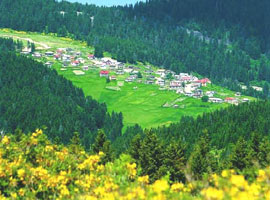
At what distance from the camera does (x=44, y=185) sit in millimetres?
27156

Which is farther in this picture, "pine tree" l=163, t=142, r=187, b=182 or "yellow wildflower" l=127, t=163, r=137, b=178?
"pine tree" l=163, t=142, r=187, b=182

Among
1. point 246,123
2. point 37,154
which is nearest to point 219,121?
point 246,123

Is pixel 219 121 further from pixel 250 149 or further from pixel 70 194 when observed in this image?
pixel 70 194

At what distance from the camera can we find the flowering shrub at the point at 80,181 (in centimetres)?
1822

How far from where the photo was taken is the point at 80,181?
28.1 meters

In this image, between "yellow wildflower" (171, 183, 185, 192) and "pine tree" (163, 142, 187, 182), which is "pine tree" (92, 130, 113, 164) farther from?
"yellow wildflower" (171, 183, 185, 192)

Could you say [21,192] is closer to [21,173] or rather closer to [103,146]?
[21,173]

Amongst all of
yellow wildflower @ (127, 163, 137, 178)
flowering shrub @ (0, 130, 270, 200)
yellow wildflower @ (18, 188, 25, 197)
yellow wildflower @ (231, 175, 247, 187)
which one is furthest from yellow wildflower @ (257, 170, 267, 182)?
yellow wildflower @ (18, 188, 25, 197)

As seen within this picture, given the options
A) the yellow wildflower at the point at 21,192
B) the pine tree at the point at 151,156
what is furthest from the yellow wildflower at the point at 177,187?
the pine tree at the point at 151,156

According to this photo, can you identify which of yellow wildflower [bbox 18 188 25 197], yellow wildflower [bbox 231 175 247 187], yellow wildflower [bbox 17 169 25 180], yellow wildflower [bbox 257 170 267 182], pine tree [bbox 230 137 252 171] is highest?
yellow wildflower [bbox 231 175 247 187]

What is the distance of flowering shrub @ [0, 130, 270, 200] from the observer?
1822cm

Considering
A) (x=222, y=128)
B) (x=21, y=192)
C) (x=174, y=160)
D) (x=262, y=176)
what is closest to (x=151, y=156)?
(x=174, y=160)

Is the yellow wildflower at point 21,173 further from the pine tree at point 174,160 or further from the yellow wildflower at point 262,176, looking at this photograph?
the pine tree at point 174,160

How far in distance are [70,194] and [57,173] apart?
3338 mm
